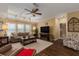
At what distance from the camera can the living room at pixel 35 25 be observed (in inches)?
87.4

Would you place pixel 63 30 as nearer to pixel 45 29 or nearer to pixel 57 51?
pixel 45 29

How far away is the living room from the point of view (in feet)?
7.29

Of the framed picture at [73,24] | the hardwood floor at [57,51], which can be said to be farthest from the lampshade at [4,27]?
the framed picture at [73,24]

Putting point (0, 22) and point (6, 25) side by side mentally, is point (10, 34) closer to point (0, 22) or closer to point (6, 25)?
point (6, 25)

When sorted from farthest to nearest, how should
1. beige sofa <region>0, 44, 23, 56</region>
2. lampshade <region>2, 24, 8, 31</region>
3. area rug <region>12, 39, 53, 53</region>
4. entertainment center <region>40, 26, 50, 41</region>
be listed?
entertainment center <region>40, 26, 50, 41</region> < area rug <region>12, 39, 53, 53</region> < lampshade <region>2, 24, 8, 31</region> < beige sofa <region>0, 44, 23, 56</region>

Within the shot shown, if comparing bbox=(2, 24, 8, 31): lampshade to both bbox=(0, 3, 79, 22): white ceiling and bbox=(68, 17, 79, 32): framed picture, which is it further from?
bbox=(68, 17, 79, 32): framed picture

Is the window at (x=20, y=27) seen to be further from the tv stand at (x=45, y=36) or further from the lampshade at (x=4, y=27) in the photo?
the tv stand at (x=45, y=36)

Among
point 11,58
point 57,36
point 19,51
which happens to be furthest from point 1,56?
point 57,36

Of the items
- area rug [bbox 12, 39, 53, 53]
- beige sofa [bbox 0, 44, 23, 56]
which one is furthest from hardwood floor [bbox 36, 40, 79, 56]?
beige sofa [bbox 0, 44, 23, 56]

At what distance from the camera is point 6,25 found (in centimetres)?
230

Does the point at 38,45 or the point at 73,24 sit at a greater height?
the point at 73,24

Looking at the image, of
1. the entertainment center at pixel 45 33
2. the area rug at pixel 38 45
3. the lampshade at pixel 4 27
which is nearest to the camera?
the lampshade at pixel 4 27

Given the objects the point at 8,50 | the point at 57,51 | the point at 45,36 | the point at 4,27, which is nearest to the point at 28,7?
the point at 4,27

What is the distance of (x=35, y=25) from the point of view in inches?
99.4
